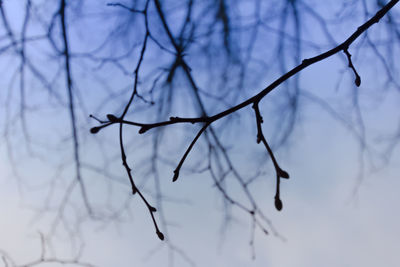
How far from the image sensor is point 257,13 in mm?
1154

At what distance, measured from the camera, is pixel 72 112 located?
1.12 m

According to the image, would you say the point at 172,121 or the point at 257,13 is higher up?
the point at 257,13

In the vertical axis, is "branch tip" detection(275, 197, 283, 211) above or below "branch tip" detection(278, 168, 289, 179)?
below

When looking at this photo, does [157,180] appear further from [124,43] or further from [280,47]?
[280,47]

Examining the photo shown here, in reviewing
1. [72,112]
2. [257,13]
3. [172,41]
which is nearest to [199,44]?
[172,41]

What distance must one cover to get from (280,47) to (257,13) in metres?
0.16

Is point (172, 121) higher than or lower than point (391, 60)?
lower

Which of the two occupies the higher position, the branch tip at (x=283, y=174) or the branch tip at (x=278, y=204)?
the branch tip at (x=283, y=174)

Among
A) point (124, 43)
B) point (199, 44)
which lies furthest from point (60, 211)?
point (199, 44)

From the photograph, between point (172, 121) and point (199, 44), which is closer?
point (172, 121)

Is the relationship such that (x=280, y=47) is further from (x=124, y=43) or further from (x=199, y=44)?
(x=124, y=43)

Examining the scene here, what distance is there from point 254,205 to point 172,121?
2.50 ft

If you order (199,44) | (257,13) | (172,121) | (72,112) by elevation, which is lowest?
(172,121)

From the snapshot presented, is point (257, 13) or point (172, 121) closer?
point (172, 121)
